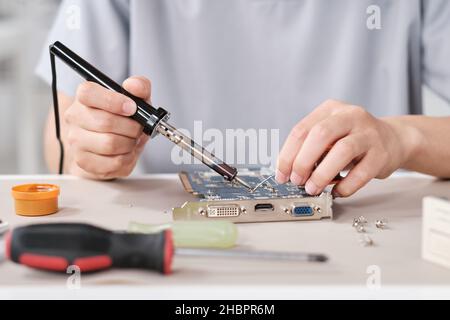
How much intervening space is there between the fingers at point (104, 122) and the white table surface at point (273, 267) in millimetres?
85

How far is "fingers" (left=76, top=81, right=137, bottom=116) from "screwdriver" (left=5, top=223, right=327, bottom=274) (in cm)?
27

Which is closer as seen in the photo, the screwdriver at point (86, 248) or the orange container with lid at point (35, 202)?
the screwdriver at point (86, 248)

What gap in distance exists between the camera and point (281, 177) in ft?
2.31

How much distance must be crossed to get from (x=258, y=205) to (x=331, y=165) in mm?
93

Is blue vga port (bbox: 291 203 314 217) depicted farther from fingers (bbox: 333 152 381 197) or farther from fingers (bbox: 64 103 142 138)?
fingers (bbox: 64 103 142 138)

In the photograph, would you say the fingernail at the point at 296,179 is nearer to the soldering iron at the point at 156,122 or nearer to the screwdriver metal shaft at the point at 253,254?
the soldering iron at the point at 156,122

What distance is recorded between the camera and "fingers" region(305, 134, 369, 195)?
2.18 ft

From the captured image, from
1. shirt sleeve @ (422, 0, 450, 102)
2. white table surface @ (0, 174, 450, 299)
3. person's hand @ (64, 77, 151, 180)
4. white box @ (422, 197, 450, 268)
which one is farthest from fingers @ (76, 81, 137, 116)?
shirt sleeve @ (422, 0, 450, 102)

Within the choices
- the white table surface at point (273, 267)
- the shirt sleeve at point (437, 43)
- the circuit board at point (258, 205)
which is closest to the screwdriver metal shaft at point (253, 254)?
the white table surface at point (273, 267)

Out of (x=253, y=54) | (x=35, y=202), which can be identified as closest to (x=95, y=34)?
(x=253, y=54)

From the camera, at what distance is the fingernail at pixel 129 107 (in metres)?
0.73

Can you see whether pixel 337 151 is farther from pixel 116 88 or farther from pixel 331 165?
pixel 116 88
